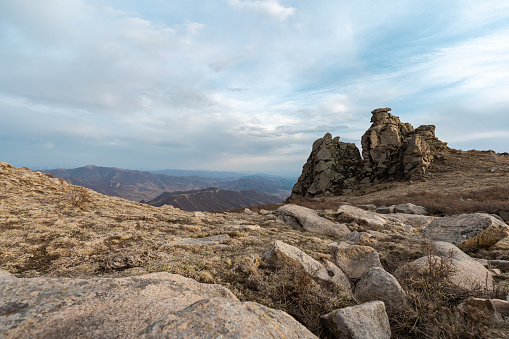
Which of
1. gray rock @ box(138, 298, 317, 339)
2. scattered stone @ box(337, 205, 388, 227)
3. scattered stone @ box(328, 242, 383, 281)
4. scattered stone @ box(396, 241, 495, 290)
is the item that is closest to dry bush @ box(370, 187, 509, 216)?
scattered stone @ box(337, 205, 388, 227)

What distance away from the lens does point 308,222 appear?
572 inches

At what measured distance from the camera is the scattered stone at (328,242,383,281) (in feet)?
26.2

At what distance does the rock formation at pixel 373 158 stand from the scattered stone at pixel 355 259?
48678 mm

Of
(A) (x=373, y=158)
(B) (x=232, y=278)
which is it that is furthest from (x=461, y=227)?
(A) (x=373, y=158)

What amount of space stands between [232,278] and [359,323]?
345 centimetres

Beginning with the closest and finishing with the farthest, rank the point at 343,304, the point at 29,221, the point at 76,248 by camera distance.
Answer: the point at 343,304 → the point at 76,248 → the point at 29,221

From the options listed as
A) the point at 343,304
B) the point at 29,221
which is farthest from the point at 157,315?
the point at 29,221

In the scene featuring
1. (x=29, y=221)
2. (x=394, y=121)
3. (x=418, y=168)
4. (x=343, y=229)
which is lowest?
(x=343, y=229)

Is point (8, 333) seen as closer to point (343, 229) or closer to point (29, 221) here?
point (29, 221)

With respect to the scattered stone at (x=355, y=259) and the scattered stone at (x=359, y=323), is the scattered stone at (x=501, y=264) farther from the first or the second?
the scattered stone at (x=359, y=323)

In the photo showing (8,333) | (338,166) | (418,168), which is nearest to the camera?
(8,333)

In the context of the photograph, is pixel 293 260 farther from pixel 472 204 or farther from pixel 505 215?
pixel 472 204

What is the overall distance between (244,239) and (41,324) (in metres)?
7.97

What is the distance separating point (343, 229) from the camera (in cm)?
1367
